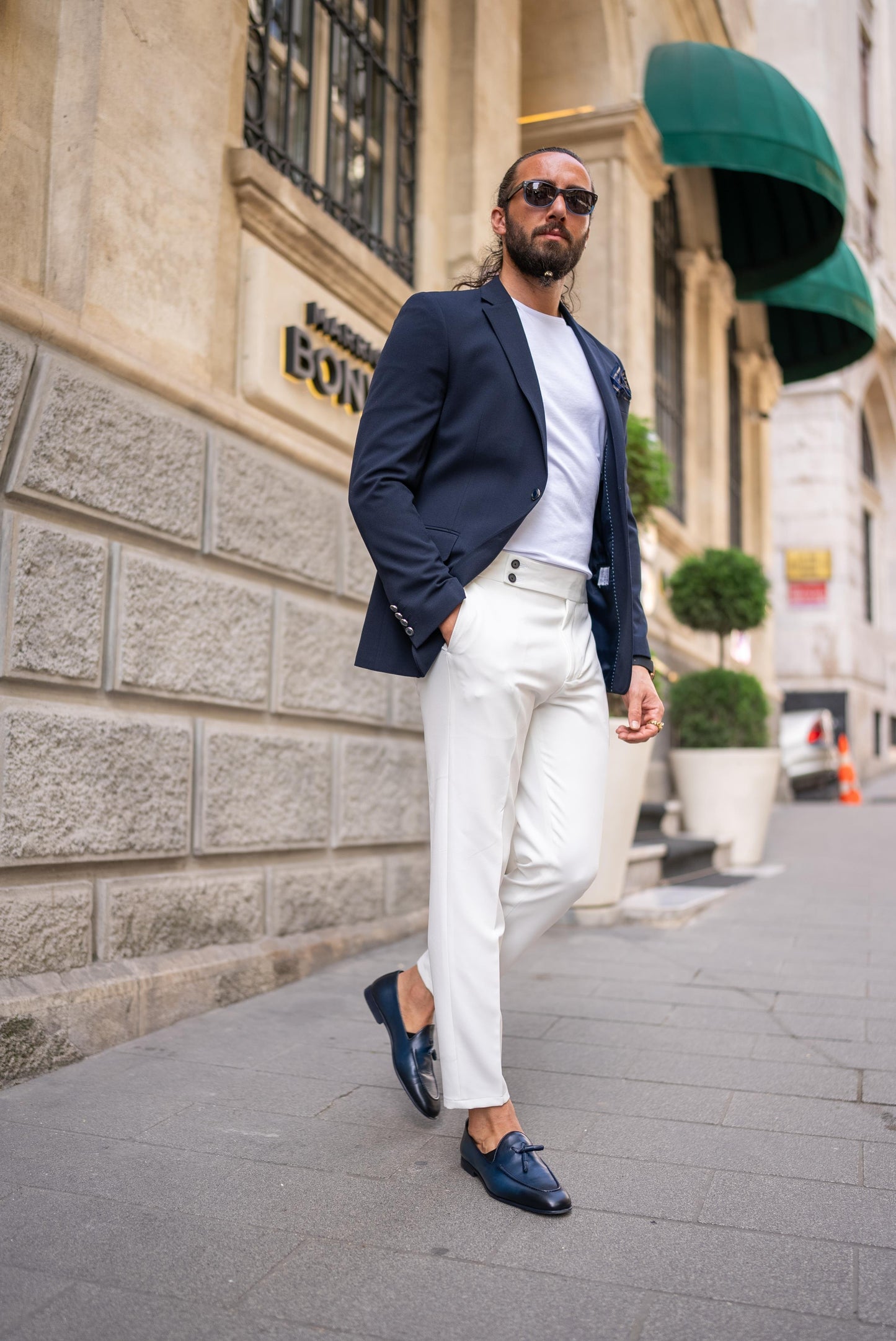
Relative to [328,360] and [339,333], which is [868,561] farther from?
[328,360]

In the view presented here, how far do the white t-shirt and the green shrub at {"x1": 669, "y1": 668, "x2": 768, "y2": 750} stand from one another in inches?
233

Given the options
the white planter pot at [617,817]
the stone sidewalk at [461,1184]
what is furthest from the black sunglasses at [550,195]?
the white planter pot at [617,817]

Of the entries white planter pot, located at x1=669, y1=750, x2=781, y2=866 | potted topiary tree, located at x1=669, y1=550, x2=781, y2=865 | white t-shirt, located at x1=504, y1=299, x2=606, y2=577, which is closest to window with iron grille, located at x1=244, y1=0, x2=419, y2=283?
white t-shirt, located at x1=504, y1=299, x2=606, y2=577

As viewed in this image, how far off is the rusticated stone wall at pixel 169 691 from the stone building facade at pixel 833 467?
18.6 m

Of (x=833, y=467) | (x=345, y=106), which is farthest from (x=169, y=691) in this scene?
(x=833, y=467)

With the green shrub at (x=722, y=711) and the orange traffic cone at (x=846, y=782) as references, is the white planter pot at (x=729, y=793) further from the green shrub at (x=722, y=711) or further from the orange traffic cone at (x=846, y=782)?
the orange traffic cone at (x=846, y=782)

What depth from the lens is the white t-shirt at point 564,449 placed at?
2584 mm

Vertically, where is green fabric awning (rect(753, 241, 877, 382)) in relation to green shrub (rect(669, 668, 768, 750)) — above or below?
above

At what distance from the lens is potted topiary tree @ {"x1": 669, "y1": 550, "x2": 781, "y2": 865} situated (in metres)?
8.40

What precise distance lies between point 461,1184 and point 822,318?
13.8 metres

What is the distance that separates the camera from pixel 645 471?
6.35 meters

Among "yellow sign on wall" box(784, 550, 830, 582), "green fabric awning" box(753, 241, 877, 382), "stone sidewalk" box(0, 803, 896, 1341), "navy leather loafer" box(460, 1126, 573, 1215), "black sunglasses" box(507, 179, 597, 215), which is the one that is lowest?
"stone sidewalk" box(0, 803, 896, 1341)

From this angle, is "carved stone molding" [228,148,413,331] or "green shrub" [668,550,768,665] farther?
"green shrub" [668,550,768,665]

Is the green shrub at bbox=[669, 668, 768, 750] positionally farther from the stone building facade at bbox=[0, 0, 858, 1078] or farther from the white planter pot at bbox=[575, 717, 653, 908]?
the stone building facade at bbox=[0, 0, 858, 1078]
